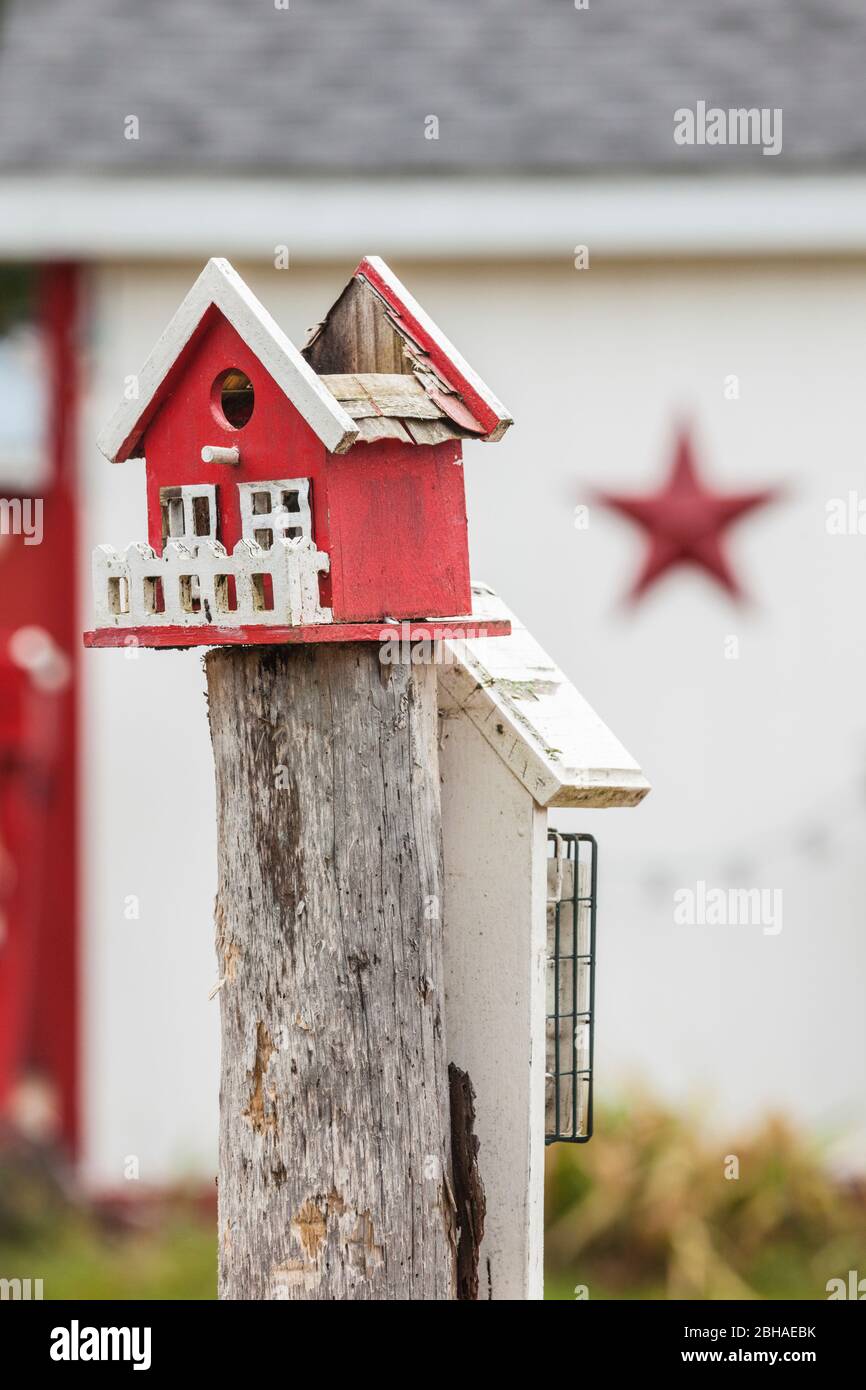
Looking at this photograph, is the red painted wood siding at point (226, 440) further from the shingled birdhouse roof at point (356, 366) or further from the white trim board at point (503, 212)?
the white trim board at point (503, 212)

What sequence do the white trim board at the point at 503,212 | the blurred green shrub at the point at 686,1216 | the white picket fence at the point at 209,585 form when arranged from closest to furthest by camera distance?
the white picket fence at the point at 209,585, the blurred green shrub at the point at 686,1216, the white trim board at the point at 503,212

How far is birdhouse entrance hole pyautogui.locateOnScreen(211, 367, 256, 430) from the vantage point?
2.74 meters

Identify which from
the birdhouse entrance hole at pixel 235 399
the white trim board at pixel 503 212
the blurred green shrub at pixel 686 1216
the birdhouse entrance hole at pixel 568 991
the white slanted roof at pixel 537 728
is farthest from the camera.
Result: the white trim board at pixel 503 212

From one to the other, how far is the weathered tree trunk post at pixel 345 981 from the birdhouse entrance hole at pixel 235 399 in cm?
40

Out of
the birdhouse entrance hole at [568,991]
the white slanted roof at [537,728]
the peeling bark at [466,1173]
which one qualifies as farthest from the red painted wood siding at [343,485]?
the peeling bark at [466,1173]

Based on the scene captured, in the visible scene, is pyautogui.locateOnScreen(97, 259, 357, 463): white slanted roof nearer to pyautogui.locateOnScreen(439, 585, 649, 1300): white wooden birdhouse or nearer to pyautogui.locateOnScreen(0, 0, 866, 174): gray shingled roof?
pyautogui.locateOnScreen(439, 585, 649, 1300): white wooden birdhouse

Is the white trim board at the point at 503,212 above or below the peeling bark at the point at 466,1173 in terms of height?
Answer: above

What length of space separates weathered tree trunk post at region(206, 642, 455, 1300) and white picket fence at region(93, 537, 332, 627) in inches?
3.1

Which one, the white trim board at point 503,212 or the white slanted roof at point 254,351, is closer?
the white slanted roof at point 254,351

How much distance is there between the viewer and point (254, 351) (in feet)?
8.57

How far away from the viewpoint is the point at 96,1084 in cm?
609

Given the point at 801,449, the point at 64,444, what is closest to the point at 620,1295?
the point at 801,449

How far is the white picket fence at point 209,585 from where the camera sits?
8.27 ft

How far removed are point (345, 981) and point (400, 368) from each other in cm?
87
